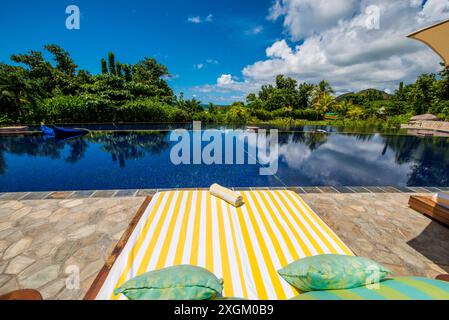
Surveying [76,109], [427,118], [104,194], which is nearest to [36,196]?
[104,194]

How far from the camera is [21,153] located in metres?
7.63

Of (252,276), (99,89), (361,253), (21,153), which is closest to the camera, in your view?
(252,276)

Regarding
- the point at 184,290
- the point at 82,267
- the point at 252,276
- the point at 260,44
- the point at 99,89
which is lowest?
the point at 82,267

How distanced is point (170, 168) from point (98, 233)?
3518 millimetres

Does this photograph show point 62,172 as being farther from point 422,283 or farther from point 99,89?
point 99,89

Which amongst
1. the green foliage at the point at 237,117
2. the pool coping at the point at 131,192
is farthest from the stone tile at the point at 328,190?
Result: the green foliage at the point at 237,117

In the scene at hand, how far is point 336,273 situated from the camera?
122cm

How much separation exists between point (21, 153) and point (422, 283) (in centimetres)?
1134

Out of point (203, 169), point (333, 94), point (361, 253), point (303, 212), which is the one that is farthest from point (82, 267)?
point (333, 94)

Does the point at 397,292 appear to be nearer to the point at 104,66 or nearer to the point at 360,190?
the point at 360,190

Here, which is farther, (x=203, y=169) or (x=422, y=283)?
(x=203, y=169)

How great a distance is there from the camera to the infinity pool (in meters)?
5.01

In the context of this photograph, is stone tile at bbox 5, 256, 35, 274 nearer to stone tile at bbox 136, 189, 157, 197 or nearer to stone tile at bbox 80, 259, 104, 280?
stone tile at bbox 80, 259, 104, 280
